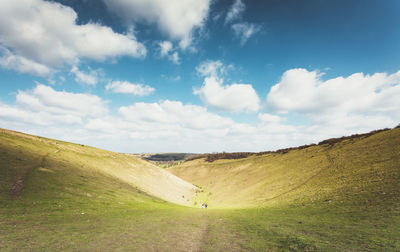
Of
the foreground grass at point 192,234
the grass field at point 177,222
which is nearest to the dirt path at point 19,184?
the grass field at point 177,222

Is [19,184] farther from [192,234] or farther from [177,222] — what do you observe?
[192,234]

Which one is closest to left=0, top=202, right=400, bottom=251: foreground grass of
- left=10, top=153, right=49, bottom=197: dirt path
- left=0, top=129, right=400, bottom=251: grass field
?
left=0, top=129, right=400, bottom=251: grass field

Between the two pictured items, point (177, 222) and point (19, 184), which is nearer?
point (177, 222)

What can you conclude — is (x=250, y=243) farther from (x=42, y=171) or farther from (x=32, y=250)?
(x=42, y=171)

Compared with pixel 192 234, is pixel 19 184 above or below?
above

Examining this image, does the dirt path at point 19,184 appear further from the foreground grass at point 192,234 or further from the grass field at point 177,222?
the foreground grass at point 192,234

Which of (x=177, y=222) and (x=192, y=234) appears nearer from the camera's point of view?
(x=192, y=234)

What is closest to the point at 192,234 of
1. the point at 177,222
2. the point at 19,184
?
the point at 177,222

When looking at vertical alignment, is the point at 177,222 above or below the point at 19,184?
below

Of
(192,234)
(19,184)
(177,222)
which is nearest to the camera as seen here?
(192,234)

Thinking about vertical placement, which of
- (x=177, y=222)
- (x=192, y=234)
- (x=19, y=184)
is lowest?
(x=177, y=222)

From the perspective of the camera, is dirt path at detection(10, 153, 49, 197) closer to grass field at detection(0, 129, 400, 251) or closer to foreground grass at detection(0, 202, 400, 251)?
grass field at detection(0, 129, 400, 251)

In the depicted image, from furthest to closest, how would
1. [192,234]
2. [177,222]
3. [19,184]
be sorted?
[19,184] → [177,222] → [192,234]

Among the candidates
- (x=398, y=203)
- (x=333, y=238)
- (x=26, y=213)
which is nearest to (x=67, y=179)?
(x=26, y=213)
